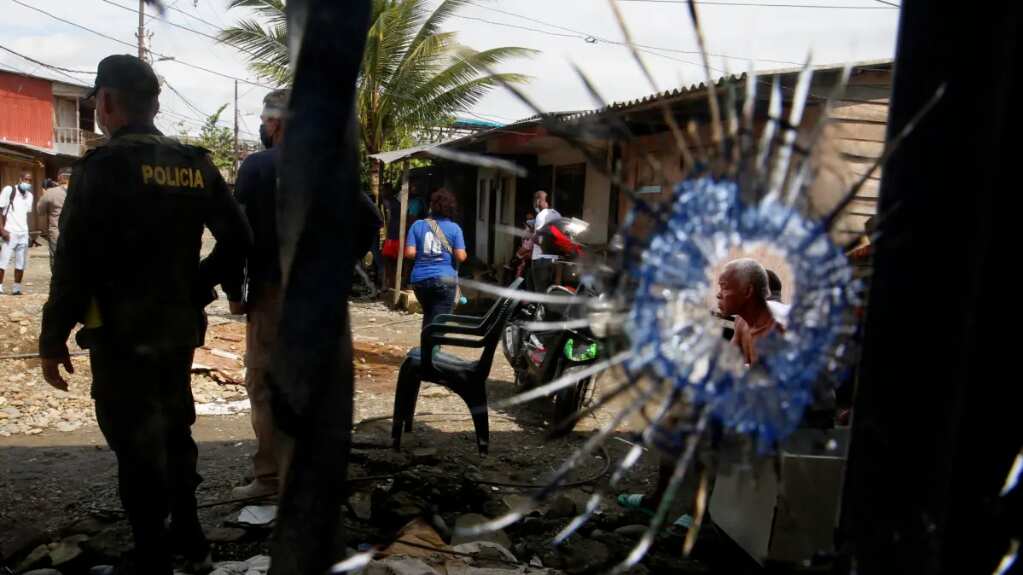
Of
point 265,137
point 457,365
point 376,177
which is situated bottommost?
point 457,365

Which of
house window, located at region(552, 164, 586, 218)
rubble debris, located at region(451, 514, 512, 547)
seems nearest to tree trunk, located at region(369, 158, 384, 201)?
house window, located at region(552, 164, 586, 218)

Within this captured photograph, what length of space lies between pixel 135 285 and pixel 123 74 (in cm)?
75

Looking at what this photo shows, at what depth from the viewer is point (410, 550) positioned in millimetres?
2883

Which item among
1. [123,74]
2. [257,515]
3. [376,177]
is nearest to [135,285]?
[123,74]

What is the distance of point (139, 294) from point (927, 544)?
97.3 inches

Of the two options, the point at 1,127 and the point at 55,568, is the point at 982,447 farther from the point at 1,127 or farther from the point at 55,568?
the point at 1,127

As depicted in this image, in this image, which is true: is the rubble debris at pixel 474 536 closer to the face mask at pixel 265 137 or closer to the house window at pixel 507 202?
the face mask at pixel 265 137

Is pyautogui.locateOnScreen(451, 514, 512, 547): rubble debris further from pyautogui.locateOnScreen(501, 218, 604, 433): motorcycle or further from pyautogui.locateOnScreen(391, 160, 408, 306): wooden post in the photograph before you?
pyautogui.locateOnScreen(391, 160, 408, 306): wooden post

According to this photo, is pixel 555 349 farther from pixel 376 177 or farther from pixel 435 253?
pixel 376 177

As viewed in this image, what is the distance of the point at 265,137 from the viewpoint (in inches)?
135

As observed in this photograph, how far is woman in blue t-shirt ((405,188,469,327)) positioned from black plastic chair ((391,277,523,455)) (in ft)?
3.96

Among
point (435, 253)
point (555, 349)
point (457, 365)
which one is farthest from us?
point (435, 253)

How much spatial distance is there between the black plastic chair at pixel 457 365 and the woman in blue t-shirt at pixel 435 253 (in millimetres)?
1208

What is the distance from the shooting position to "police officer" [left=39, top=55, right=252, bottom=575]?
251 cm
